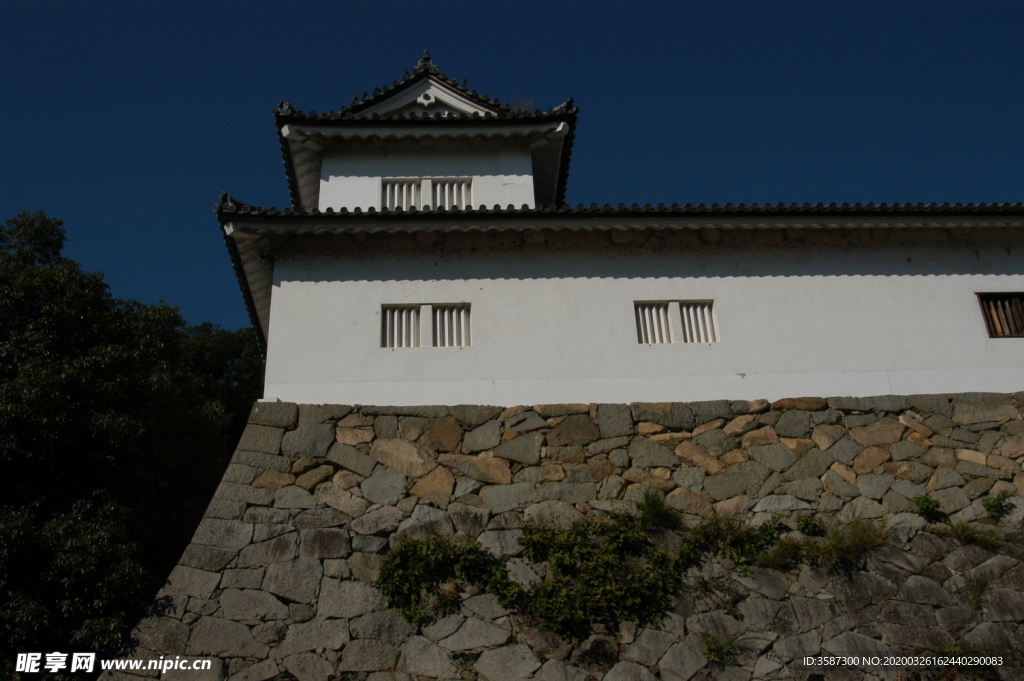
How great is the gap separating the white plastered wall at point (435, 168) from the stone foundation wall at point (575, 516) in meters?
4.91

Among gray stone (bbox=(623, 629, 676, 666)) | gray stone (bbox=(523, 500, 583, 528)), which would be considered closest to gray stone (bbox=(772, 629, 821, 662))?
gray stone (bbox=(623, 629, 676, 666))

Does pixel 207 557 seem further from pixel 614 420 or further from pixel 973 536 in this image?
pixel 973 536

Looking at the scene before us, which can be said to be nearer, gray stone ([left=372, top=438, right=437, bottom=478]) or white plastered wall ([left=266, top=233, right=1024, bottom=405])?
gray stone ([left=372, top=438, right=437, bottom=478])

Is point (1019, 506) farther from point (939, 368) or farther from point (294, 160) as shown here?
point (294, 160)

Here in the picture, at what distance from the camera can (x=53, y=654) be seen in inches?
340

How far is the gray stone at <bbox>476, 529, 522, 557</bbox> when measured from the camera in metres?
9.37

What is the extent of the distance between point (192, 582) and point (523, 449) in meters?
4.17

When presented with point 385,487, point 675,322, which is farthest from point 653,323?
point 385,487

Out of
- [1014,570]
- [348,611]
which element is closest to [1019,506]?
[1014,570]

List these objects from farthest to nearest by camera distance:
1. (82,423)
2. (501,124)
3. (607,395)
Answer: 1. (501,124)
2. (607,395)
3. (82,423)

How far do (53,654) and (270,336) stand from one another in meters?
4.50

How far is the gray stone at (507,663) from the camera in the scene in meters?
8.41

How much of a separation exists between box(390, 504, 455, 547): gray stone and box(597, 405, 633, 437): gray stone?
2.38m

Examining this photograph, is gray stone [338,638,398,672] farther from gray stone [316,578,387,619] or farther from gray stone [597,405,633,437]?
gray stone [597,405,633,437]
